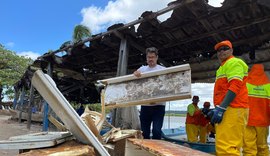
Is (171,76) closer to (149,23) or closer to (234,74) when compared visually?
(234,74)

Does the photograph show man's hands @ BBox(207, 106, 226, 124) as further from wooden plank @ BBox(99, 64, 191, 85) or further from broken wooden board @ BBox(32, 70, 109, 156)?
broken wooden board @ BBox(32, 70, 109, 156)

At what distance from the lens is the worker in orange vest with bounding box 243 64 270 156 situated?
168 inches

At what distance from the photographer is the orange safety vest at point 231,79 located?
3.11 metres

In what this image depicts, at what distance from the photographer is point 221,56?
3.43 metres

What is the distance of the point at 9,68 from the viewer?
117 feet

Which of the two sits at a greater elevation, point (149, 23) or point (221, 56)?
point (149, 23)

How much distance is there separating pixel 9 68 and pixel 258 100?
36.2 m

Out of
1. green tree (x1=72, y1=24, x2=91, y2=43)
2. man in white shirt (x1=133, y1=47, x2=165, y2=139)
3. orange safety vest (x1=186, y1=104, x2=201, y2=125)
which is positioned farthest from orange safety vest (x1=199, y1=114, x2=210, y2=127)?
green tree (x1=72, y1=24, x2=91, y2=43)

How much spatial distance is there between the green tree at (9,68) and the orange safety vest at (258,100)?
33842mm

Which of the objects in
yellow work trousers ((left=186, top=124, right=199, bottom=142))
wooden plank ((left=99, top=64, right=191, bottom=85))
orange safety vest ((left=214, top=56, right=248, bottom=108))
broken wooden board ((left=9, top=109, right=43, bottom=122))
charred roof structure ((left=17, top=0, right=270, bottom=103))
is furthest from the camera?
broken wooden board ((left=9, top=109, right=43, bottom=122))

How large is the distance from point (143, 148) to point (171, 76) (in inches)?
40.9

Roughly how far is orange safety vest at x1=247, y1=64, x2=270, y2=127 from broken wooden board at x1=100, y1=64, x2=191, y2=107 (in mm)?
1701

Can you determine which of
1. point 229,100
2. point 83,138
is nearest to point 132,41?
point 229,100

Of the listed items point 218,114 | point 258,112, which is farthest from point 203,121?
point 218,114
